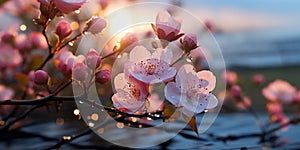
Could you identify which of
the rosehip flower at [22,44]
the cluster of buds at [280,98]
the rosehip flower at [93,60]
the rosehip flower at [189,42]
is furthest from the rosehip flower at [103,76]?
the cluster of buds at [280,98]

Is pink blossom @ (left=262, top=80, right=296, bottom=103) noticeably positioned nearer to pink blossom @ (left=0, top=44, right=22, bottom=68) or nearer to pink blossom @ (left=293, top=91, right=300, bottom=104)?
pink blossom @ (left=293, top=91, right=300, bottom=104)

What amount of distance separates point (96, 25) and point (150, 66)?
17 cm

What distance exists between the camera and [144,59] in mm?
629

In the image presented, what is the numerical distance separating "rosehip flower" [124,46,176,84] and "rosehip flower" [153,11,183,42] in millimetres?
41

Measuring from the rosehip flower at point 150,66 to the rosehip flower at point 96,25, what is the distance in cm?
13

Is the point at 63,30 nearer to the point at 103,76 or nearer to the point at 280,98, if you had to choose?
the point at 103,76

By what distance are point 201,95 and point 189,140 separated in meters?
0.50

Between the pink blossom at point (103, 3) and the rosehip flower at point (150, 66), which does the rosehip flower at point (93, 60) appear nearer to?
the rosehip flower at point (150, 66)

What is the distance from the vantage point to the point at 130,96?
621 millimetres

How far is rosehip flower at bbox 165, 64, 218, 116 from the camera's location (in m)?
0.60

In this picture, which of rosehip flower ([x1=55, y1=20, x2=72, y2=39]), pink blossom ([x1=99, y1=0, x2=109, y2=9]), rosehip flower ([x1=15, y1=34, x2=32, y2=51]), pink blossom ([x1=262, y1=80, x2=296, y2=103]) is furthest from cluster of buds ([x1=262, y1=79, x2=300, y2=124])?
rosehip flower ([x1=55, y1=20, x2=72, y2=39])

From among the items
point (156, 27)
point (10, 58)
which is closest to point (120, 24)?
point (156, 27)

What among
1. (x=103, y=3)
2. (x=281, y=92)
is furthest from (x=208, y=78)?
(x=281, y=92)

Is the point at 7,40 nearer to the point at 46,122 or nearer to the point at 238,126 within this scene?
the point at 46,122
